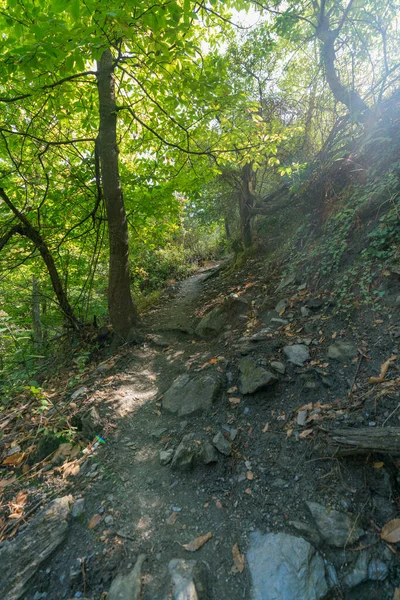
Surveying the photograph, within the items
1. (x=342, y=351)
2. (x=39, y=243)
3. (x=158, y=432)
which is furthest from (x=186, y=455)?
(x=39, y=243)

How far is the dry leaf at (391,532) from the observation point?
171cm

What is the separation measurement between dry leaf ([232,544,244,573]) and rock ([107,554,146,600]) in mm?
643

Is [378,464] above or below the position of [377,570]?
above

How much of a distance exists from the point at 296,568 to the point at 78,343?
5.19m

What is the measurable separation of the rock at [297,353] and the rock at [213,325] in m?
1.82

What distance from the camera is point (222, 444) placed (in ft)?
8.72

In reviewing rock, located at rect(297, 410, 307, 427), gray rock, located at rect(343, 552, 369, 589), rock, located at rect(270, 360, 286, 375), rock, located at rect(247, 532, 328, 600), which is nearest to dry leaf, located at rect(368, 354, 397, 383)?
rock, located at rect(297, 410, 307, 427)

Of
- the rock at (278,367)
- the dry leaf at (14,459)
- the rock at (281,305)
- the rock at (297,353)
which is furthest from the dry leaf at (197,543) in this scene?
the rock at (281,305)

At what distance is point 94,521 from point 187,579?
2.93 feet

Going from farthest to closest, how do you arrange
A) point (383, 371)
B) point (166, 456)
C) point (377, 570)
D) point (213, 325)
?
point (213, 325) → point (166, 456) → point (383, 371) → point (377, 570)

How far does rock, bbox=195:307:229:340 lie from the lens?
5.09m

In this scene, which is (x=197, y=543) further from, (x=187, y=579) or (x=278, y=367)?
(x=278, y=367)

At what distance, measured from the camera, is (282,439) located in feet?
8.23

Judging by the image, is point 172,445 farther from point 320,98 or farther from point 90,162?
point 320,98
